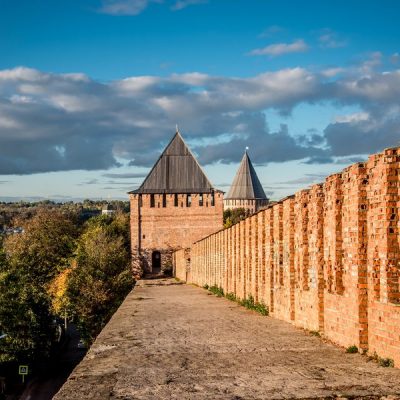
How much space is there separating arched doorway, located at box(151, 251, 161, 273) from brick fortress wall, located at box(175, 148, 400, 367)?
41149 millimetres

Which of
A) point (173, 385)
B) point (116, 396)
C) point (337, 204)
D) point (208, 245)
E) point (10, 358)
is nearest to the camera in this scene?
point (116, 396)

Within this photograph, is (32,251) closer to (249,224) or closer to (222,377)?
(249,224)

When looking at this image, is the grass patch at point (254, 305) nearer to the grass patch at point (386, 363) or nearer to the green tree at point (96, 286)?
the grass patch at point (386, 363)

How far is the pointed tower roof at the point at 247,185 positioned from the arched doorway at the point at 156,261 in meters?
53.3

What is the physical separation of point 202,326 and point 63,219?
57.5 meters

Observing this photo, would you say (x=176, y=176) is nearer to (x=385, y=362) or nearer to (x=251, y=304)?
(x=251, y=304)

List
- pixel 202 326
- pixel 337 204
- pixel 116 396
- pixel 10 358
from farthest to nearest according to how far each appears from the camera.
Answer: pixel 10 358
pixel 202 326
pixel 337 204
pixel 116 396

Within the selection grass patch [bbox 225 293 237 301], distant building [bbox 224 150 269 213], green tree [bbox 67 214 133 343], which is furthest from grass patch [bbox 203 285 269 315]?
distant building [bbox 224 150 269 213]

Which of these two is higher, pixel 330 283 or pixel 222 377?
pixel 330 283

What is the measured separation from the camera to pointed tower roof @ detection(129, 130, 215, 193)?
5291cm

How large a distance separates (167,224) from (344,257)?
45622mm

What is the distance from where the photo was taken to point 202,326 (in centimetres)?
895

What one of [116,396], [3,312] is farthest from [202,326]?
[3,312]

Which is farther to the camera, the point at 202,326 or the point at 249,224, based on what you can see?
the point at 249,224
